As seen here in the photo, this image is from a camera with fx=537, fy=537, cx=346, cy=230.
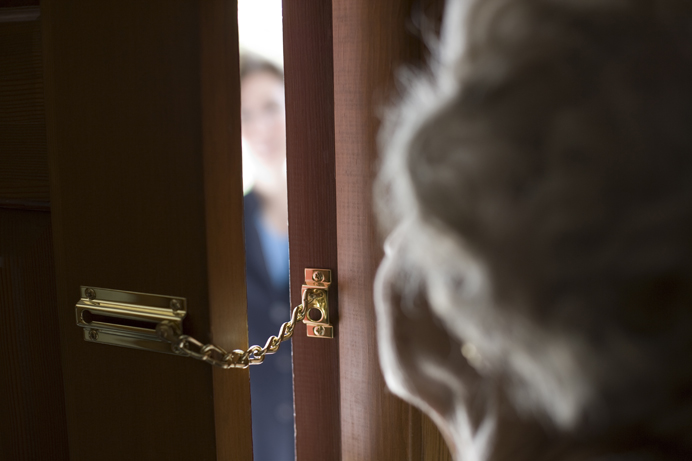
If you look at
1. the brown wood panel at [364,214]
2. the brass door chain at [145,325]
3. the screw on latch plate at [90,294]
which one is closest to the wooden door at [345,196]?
the brown wood panel at [364,214]

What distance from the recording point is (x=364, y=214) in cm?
70

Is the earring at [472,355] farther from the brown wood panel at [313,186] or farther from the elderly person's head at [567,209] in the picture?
the brown wood panel at [313,186]

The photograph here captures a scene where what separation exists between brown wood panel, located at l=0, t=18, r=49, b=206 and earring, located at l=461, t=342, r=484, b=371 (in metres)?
0.52

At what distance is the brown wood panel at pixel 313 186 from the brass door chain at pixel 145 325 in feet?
0.46

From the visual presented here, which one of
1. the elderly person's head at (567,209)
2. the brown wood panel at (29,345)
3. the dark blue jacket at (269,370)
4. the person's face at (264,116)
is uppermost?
the person's face at (264,116)

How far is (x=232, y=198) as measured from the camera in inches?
21.8

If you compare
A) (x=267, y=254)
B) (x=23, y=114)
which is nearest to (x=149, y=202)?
(x=23, y=114)

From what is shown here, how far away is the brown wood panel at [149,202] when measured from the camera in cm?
52

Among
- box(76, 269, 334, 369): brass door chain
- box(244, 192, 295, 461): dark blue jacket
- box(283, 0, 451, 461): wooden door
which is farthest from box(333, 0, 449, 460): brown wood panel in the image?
box(244, 192, 295, 461): dark blue jacket

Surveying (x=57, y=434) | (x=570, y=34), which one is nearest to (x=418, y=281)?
(x=570, y=34)

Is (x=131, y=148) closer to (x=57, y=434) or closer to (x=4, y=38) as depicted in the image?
(x=4, y=38)

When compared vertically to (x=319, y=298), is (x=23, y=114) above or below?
above

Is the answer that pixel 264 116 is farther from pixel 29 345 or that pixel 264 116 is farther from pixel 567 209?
pixel 567 209

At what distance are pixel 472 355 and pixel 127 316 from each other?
377mm
